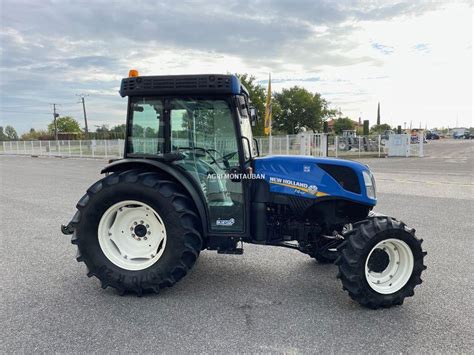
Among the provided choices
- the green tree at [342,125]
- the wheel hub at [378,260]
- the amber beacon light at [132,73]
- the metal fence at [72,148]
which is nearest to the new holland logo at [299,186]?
the wheel hub at [378,260]

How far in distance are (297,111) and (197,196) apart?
45.7 meters

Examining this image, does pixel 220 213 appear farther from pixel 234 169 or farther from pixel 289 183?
pixel 289 183

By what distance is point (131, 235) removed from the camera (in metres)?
3.97

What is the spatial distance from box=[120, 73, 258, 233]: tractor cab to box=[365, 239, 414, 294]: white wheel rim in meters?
1.37

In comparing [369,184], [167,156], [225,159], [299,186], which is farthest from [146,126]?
[369,184]

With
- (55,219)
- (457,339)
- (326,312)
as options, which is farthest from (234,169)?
(55,219)

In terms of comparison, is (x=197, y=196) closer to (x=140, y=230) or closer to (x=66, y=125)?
(x=140, y=230)

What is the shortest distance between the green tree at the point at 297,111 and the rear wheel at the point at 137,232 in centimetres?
4425

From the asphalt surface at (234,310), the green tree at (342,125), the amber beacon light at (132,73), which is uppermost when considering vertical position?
the green tree at (342,125)

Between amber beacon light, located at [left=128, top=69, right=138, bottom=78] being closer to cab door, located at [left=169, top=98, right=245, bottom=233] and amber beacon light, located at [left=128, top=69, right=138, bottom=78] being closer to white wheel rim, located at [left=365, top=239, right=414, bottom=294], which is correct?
cab door, located at [left=169, top=98, right=245, bottom=233]

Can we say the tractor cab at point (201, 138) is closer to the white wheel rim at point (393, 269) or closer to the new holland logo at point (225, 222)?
the new holland logo at point (225, 222)

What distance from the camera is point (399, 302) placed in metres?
3.50

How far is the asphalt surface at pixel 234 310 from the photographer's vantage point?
2934mm

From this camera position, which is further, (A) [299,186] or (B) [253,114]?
(B) [253,114]
